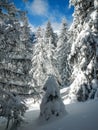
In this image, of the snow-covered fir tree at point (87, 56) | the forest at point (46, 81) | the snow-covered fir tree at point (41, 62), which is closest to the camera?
the forest at point (46, 81)

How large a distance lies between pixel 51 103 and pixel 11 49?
4618mm

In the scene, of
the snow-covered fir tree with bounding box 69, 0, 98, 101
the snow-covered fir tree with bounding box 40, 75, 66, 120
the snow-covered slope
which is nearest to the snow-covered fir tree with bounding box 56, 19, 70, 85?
the snow-covered fir tree with bounding box 69, 0, 98, 101

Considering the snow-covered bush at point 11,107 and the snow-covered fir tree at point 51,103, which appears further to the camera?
the snow-covered fir tree at point 51,103

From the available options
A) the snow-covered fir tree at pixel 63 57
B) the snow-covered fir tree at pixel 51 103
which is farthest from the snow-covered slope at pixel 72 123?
the snow-covered fir tree at pixel 63 57

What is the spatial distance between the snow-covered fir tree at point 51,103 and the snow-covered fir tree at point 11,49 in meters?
1.98

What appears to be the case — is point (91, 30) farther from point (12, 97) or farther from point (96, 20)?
point (12, 97)

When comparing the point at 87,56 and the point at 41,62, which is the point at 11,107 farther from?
the point at 41,62

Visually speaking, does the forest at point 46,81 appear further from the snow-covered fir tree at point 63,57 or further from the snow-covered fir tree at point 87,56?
the snow-covered fir tree at point 63,57

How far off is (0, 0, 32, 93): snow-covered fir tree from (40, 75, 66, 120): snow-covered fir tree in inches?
78.0

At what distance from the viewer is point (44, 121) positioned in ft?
41.8

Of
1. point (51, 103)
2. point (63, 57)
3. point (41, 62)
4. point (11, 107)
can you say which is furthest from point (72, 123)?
point (63, 57)

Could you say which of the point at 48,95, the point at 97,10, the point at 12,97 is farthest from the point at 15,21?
the point at 97,10

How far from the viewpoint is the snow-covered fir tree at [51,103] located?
1289 cm

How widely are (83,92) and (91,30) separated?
199 inches
